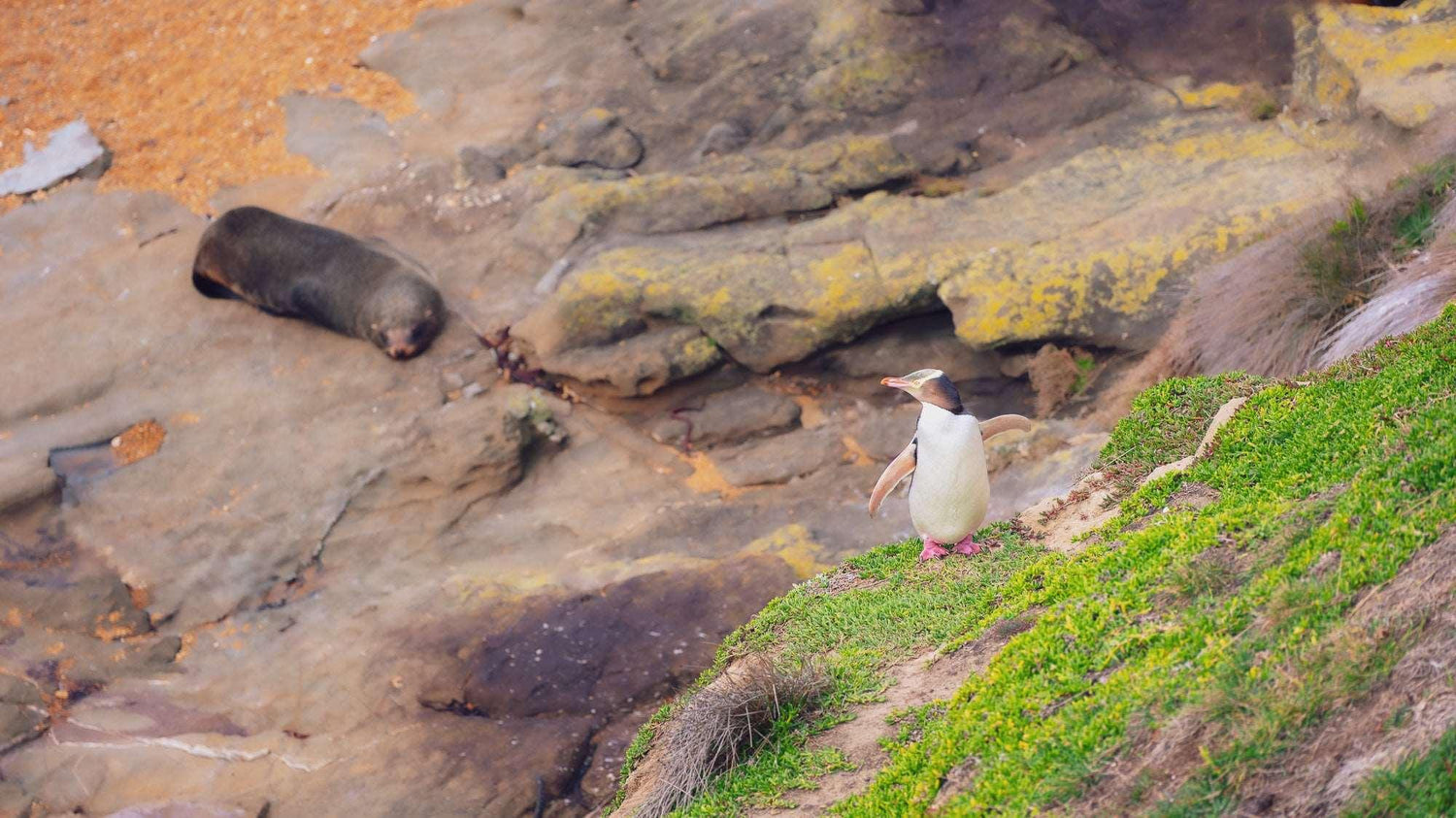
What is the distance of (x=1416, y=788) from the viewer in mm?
2990

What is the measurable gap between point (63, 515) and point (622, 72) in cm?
718

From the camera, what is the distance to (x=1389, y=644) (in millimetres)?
3340

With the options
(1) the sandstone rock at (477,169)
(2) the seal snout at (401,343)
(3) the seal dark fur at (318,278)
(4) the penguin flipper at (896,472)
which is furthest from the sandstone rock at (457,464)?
(4) the penguin flipper at (896,472)

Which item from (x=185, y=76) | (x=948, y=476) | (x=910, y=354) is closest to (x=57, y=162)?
(x=185, y=76)

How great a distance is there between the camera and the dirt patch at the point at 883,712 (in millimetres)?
4695

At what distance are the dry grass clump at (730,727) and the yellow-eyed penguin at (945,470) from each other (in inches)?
47.2

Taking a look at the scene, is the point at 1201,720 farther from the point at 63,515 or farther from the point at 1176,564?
the point at 63,515

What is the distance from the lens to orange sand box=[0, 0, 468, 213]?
551 inches

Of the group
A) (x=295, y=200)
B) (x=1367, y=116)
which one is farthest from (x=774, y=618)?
(x=295, y=200)

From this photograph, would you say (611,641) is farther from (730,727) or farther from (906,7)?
(906,7)

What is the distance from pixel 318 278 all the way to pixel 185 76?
491cm

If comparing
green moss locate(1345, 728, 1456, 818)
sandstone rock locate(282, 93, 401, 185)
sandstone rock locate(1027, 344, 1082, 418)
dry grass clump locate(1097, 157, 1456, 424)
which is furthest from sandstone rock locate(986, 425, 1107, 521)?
sandstone rock locate(282, 93, 401, 185)

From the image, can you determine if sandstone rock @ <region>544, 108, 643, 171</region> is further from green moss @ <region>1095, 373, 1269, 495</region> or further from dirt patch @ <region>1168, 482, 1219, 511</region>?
dirt patch @ <region>1168, 482, 1219, 511</region>

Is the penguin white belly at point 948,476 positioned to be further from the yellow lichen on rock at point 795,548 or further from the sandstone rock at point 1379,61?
the sandstone rock at point 1379,61
